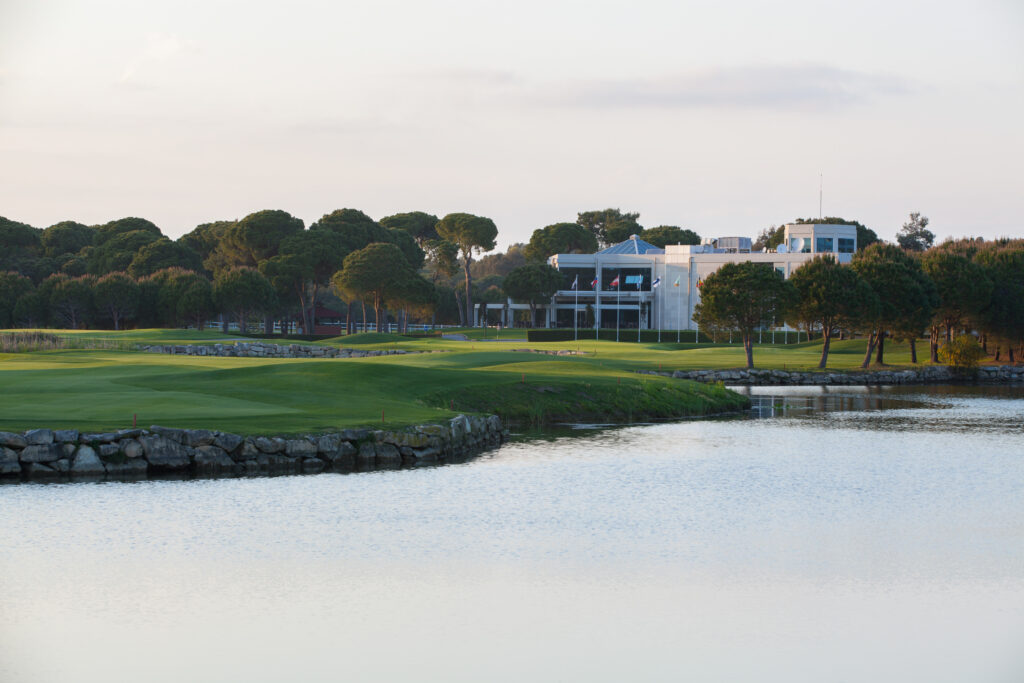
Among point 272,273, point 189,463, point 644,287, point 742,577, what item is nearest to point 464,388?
Answer: point 189,463

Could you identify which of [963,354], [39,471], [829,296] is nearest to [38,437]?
[39,471]

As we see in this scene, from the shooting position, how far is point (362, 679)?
13906mm

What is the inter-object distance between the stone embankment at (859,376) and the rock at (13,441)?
41.9 meters

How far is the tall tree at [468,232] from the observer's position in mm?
149125

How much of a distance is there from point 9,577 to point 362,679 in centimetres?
790

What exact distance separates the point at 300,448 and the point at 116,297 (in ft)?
281

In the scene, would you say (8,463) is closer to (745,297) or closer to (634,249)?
(745,297)

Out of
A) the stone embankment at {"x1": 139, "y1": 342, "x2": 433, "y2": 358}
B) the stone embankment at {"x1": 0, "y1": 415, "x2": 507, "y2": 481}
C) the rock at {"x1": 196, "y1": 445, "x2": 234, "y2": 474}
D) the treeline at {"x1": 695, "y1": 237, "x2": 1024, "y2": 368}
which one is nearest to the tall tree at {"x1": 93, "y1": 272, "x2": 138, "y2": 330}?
the stone embankment at {"x1": 139, "y1": 342, "x2": 433, "y2": 358}

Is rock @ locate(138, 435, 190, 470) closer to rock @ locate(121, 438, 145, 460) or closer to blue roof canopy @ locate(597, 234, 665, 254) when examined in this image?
rock @ locate(121, 438, 145, 460)

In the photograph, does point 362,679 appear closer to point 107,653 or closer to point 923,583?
point 107,653

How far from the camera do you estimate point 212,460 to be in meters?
29.1

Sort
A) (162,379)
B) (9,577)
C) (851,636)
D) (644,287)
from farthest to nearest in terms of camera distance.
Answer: (644,287), (162,379), (9,577), (851,636)

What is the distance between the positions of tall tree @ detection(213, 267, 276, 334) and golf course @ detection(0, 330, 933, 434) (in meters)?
37.6

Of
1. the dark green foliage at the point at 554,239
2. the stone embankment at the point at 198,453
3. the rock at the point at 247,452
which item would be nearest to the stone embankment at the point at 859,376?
the stone embankment at the point at 198,453
